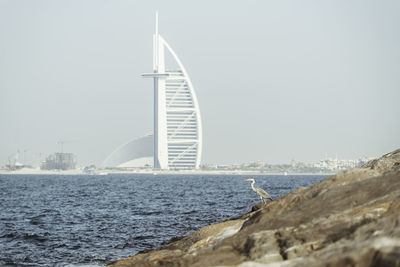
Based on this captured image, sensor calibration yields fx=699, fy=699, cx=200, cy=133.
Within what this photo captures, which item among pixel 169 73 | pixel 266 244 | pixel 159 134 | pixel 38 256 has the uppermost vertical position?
pixel 169 73

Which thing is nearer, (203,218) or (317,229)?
(317,229)

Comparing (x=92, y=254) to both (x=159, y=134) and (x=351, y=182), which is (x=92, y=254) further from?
(x=159, y=134)

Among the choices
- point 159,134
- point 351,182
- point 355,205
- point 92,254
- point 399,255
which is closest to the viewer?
point 399,255

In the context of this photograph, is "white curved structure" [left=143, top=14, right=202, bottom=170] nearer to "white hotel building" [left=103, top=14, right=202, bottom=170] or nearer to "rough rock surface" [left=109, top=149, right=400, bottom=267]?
"white hotel building" [left=103, top=14, right=202, bottom=170]

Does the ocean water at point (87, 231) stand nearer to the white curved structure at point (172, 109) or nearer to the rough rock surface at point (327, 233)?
the rough rock surface at point (327, 233)

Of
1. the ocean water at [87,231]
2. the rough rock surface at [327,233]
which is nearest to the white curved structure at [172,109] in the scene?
the ocean water at [87,231]

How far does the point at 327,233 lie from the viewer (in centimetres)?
845

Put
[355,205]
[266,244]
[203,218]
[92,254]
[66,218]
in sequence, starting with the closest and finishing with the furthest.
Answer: [266,244]
[355,205]
[92,254]
[203,218]
[66,218]

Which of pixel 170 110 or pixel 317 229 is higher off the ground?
pixel 170 110

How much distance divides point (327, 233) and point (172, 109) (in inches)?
6951

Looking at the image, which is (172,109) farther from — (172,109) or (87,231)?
(87,231)

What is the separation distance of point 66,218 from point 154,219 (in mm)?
4325

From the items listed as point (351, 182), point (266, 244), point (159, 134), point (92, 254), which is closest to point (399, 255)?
point (266, 244)

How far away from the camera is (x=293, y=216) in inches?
395
